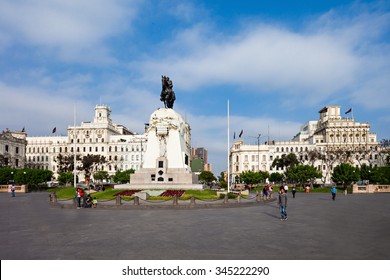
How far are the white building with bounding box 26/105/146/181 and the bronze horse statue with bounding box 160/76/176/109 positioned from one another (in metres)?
65.8

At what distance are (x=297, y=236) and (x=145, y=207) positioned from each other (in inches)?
589

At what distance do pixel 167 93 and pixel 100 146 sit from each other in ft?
250

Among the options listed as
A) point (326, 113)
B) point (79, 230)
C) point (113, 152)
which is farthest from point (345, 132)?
point (79, 230)

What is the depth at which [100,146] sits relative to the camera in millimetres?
117500

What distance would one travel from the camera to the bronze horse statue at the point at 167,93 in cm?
4847

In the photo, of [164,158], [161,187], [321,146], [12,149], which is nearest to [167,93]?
[164,158]

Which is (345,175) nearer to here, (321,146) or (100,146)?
(321,146)

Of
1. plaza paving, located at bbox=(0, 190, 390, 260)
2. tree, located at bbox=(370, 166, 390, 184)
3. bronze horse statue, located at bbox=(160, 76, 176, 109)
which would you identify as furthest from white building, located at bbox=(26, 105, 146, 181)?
plaza paving, located at bbox=(0, 190, 390, 260)

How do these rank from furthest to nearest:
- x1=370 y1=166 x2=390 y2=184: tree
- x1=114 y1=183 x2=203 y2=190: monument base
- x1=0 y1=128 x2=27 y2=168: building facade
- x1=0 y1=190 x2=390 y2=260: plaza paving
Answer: x1=0 y1=128 x2=27 y2=168: building facade → x1=370 y1=166 x2=390 y2=184: tree → x1=114 y1=183 x2=203 y2=190: monument base → x1=0 y1=190 x2=390 y2=260: plaza paving

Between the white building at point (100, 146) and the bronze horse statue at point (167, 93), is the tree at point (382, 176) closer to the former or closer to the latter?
the bronze horse statue at point (167, 93)

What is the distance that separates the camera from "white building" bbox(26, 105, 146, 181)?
11538cm

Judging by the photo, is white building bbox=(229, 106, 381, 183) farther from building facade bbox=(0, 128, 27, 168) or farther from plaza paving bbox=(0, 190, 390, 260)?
plaza paving bbox=(0, 190, 390, 260)

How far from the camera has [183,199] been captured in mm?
30984
